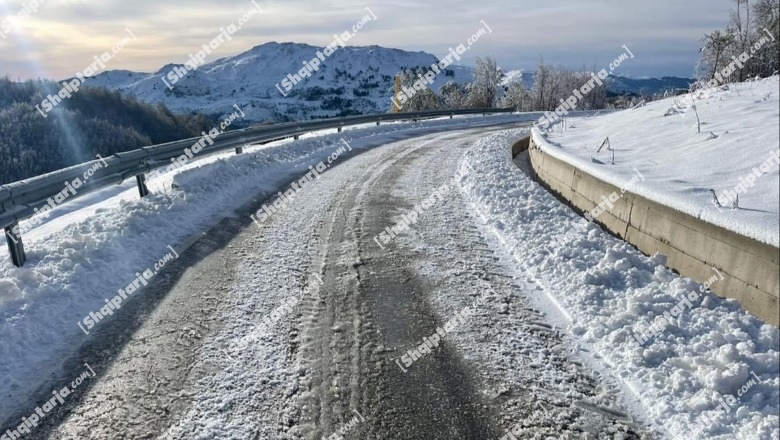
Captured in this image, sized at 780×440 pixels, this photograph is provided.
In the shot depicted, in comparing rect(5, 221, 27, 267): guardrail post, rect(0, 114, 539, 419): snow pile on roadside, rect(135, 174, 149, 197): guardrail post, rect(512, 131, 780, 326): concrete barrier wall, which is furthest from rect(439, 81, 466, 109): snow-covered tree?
rect(5, 221, 27, 267): guardrail post

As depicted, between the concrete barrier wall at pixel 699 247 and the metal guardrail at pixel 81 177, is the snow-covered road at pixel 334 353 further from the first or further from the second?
the metal guardrail at pixel 81 177

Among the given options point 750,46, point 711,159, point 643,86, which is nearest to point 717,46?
point 750,46

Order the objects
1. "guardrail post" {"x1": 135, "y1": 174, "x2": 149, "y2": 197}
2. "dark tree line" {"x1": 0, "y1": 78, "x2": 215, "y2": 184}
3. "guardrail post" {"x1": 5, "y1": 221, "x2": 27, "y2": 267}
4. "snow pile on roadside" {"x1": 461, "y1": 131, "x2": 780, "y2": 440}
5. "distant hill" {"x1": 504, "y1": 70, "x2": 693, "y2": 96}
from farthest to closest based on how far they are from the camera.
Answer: "dark tree line" {"x1": 0, "y1": 78, "x2": 215, "y2": 184} → "distant hill" {"x1": 504, "y1": 70, "x2": 693, "y2": 96} → "guardrail post" {"x1": 135, "y1": 174, "x2": 149, "y2": 197} → "guardrail post" {"x1": 5, "y1": 221, "x2": 27, "y2": 267} → "snow pile on roadside" {"x1": 461, "y1": 131, "x2": 780, "y2": 440}

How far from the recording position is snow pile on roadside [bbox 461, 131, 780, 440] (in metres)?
3.31

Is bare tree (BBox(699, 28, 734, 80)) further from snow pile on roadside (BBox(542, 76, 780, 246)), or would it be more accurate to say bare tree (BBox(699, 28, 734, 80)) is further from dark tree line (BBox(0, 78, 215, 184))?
dark tree line (BBox(0, 78, 215, 184))

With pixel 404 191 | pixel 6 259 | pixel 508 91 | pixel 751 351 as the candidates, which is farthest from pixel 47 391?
pixel 508 91

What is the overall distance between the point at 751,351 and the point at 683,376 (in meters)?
0.61

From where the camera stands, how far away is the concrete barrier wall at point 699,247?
3943 millimetres

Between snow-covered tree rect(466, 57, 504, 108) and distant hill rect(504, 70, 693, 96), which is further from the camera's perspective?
snow-covered tree rect(466, 57, 504, 108)

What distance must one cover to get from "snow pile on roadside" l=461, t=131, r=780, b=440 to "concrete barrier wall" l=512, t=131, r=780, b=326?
157mm

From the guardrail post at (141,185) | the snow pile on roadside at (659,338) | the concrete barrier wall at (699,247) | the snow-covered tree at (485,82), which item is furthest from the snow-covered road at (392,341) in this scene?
the snow-covered tree at (485,82)

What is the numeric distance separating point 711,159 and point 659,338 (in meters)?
2.55

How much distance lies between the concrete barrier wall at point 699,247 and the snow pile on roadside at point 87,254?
20.1ft

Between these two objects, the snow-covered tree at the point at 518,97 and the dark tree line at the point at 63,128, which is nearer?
the dark tree line at the point at 63,128
